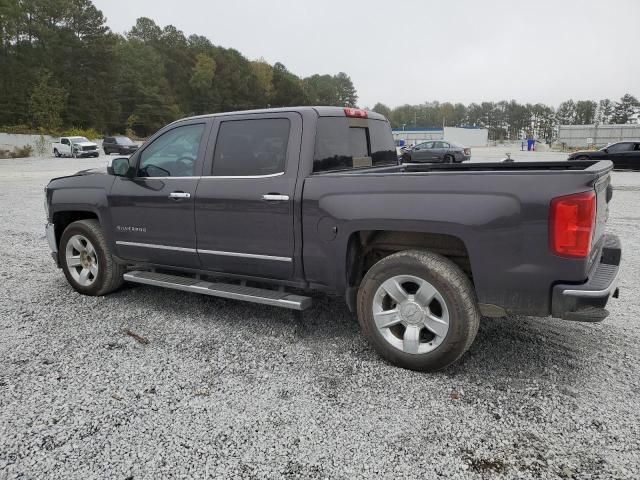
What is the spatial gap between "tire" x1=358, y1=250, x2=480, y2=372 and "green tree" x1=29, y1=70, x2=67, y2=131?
6697cm

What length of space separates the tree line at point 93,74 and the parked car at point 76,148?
2333cm

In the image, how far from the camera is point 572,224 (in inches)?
114

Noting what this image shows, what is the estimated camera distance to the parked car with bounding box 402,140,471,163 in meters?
26.9

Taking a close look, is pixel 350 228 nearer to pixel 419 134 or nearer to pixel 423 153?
pixel 423 153

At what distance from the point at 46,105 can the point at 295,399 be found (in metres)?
68.6

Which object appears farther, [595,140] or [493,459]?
[595,140]

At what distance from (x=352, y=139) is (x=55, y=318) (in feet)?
10.6

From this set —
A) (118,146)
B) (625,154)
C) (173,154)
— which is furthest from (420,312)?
(118,146)

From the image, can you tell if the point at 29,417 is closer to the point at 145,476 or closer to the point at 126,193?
the point at 145,476

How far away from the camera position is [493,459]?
2535 mm

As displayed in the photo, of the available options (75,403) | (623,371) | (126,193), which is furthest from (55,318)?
(623,371)

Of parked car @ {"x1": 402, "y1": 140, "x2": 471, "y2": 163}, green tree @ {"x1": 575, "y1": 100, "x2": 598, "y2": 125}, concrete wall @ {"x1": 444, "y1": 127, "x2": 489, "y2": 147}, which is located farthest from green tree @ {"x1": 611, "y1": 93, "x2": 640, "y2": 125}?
parked car @ {"x1": 402, "y1": 140, "x2": 471, "y2": 163}

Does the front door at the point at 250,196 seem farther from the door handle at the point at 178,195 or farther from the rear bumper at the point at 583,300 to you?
the rear bumper at the point at 583,300

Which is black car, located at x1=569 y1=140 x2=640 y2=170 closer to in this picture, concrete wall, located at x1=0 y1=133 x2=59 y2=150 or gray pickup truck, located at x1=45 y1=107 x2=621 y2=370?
gray pickup truck, located at x1=45 y1=107 x2=621 y2=370
